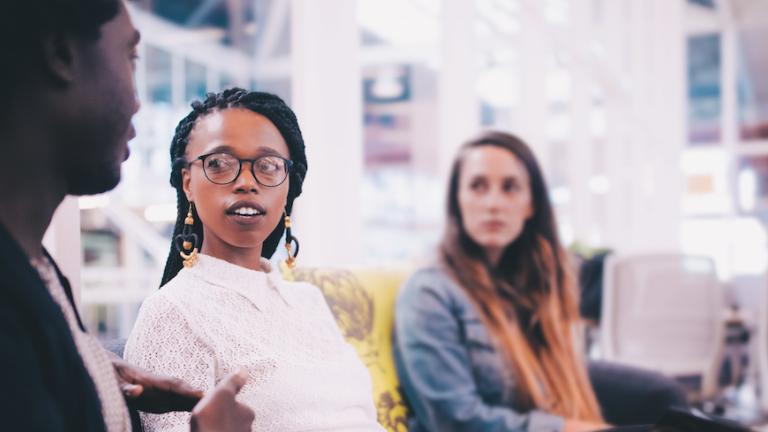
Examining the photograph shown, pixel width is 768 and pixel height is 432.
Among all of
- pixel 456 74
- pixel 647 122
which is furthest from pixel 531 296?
pixel 647 122

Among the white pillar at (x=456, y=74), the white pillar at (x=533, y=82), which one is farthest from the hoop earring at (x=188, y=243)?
the white pillar at (x=533, y=82)

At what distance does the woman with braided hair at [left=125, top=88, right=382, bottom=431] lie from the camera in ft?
2.02

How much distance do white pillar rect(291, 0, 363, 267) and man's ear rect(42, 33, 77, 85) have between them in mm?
1236

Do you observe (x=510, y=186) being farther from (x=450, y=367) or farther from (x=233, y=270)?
(x=233, y=270)

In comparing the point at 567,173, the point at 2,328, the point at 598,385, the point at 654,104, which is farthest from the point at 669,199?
the point at 2,328

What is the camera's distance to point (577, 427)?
1.55 meters

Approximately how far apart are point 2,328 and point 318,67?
1428mm

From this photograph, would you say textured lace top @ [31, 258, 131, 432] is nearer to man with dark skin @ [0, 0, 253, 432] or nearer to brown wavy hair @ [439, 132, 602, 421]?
man with dark skin @ [0, 0, 253, 432]

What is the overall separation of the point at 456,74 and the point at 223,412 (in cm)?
266

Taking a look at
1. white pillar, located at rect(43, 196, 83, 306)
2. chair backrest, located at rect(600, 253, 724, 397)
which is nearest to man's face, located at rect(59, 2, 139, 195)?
white pillar, located at rect(43, 196, 83, 306)

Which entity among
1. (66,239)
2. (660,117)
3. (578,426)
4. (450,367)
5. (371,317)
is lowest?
(578,426)

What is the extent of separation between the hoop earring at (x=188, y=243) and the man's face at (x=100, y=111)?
0.13 meters

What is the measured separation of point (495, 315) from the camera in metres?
1.66

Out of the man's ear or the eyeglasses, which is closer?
the man's ear
